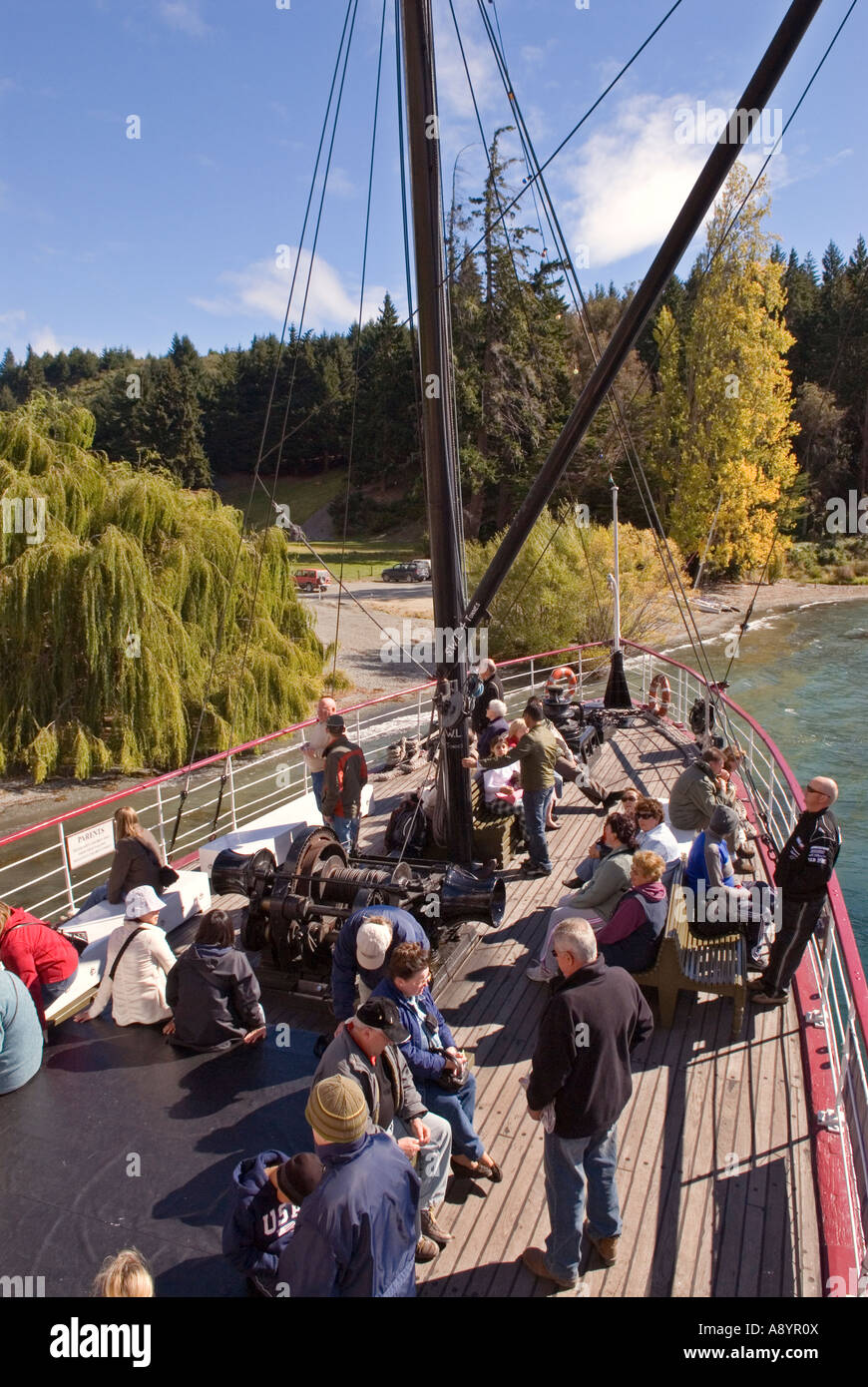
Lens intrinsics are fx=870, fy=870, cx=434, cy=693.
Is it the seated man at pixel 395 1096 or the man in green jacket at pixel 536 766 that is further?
the man in green jacket at pixel 536 766

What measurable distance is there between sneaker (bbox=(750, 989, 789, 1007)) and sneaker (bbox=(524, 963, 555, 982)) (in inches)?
48.7

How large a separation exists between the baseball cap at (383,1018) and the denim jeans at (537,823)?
337 cm

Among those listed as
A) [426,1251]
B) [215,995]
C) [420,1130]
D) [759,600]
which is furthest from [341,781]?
[759,600]

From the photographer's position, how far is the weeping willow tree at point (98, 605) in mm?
16500

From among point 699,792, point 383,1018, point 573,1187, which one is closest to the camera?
point 573,1187

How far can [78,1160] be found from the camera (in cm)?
412

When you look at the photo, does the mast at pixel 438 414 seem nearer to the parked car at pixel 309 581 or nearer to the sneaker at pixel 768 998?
the sneaker at pixel 768 998

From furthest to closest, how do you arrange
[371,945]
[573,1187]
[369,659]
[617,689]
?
[369,659] < [617,689] < [371,945] < [573,1187]

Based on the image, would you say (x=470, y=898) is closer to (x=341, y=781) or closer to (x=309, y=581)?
(x=341, y=781)

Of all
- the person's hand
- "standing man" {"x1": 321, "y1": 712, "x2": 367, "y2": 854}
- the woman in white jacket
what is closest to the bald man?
the person's hand

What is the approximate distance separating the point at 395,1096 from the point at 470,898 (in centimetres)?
219

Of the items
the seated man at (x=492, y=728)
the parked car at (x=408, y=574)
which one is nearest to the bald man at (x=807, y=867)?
the seated man at (x=492, y=728)

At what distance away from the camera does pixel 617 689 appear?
12.0 m
